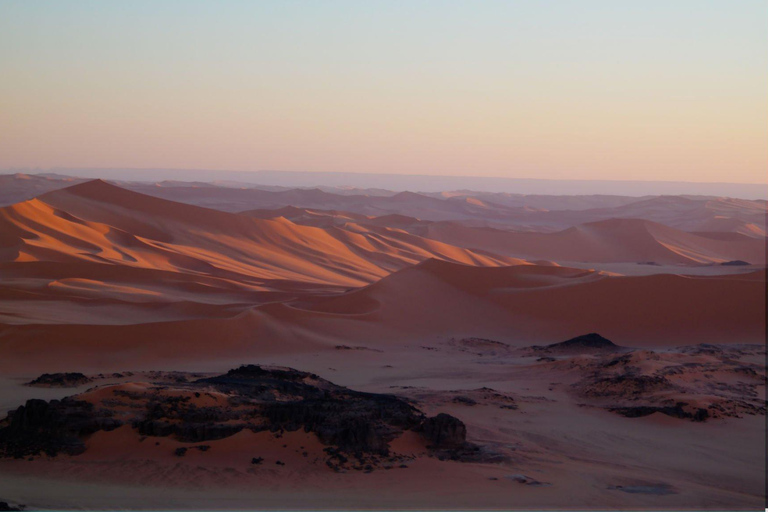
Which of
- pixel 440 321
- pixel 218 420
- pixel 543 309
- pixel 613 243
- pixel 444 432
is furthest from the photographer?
pixel 613 243

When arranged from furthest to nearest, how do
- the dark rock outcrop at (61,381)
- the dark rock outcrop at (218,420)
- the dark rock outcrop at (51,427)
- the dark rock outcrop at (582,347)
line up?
the dark rock outcrop at (582,347), the dark rock outcrop at (61,381), the dark rock outcrop at (218,420), the dark rock outcrop at (51,427)

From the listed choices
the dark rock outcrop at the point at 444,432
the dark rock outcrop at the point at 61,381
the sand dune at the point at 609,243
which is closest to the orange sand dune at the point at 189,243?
the sand dune at the point at 609,243

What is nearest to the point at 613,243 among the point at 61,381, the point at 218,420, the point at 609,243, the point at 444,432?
the point at 609,243

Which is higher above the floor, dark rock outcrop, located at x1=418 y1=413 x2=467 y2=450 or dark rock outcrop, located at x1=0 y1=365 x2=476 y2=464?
dark rock outcrop, located at x1=0 y1=365 x2=476 y2=464


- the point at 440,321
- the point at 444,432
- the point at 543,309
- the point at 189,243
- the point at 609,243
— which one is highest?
the point at 189,243

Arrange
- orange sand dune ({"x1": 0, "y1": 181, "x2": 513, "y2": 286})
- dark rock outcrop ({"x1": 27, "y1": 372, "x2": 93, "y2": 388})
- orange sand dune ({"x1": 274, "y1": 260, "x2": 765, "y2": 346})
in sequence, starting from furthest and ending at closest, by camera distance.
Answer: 1. orange sand dune ({"x1": 0, "y1": 181, "x2": 513, "y2": 286})
2. orange sand dune ({"x1": 274, "y1": 260, "x2": 765, "y2": 346})
3. dark rock outcrop ({"x1": 27, "y1": 372, "x2": 93, "y2": 388})

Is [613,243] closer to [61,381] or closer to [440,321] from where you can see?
[440,321]

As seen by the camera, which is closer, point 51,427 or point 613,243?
point 51,427

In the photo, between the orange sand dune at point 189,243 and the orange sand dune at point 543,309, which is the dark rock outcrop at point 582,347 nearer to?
the orange sand dune at point 543,309

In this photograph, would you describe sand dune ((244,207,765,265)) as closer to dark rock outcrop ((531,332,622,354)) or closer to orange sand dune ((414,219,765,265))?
orange sand dune ((414,219,765,265))

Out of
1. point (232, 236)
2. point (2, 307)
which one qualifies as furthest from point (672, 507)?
point (232, 236)

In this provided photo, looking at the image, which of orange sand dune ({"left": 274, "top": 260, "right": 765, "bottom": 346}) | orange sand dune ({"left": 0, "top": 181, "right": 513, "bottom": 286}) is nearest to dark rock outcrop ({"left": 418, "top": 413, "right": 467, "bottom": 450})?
orange sand dune ({"left": 274, "top": 260, "right": 765, "bottom": 346})
